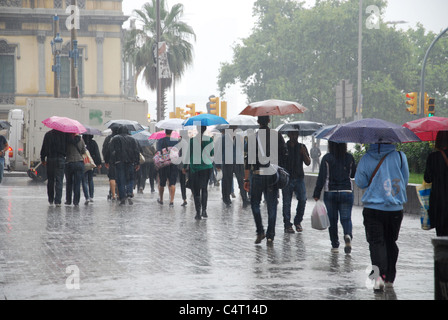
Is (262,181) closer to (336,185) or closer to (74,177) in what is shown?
(336,185)

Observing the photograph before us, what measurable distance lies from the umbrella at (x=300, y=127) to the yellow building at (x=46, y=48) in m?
34.5

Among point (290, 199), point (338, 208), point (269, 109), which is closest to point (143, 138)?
point (290, 199)

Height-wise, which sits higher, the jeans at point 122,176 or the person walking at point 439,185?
the person walking at point 439,185

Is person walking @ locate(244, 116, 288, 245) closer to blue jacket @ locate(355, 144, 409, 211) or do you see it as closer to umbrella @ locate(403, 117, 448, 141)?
umbrella @ locate(403, 117, 448, 141)

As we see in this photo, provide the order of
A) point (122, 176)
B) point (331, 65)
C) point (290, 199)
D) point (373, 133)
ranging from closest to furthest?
1. point (373, 133)
2. point (290, 199)
3. point (122, 176)
4. point (331, 65)

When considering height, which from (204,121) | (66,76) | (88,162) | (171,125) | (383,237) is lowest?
(383,237)

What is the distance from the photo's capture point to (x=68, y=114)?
29.7m

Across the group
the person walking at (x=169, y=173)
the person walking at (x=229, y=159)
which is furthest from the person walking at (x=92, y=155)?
the person walking at (x=229, y=159)

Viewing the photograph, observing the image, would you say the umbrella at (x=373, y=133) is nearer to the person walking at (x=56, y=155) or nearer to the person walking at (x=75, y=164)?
the person walking at (x=56, y=155)

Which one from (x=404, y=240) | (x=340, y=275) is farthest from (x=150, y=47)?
(x=340, y=275)

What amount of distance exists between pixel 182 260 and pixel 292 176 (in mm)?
4079

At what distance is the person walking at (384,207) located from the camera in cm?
850
